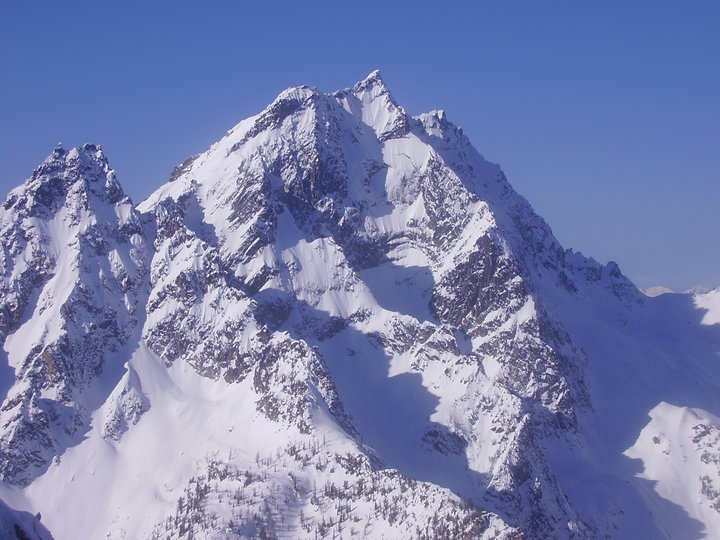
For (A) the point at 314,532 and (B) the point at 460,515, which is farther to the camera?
(A) the point at 314,532

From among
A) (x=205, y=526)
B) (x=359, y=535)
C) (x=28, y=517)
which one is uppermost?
(x=359, y=535)

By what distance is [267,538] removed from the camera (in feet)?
634

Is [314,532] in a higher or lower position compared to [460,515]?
lower

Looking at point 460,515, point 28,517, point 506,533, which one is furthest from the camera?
point 460,515

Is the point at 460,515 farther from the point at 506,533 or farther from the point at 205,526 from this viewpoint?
the point at 205,526

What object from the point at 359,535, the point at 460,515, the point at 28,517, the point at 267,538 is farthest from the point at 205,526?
the point at 28,517

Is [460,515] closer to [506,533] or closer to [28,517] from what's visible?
[506,533]

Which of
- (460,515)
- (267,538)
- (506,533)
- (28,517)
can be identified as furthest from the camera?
(267,538)

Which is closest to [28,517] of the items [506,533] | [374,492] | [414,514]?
[506,533]

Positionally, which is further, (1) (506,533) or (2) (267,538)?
(2) (267,538)

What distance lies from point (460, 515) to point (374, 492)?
1080 inches

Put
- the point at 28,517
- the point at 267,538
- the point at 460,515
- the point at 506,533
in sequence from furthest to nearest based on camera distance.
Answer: the point at 267,538
the point at 460,515
the point at 506,533
the point at 28,517

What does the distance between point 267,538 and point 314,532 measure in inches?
377

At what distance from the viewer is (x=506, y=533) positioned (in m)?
166
